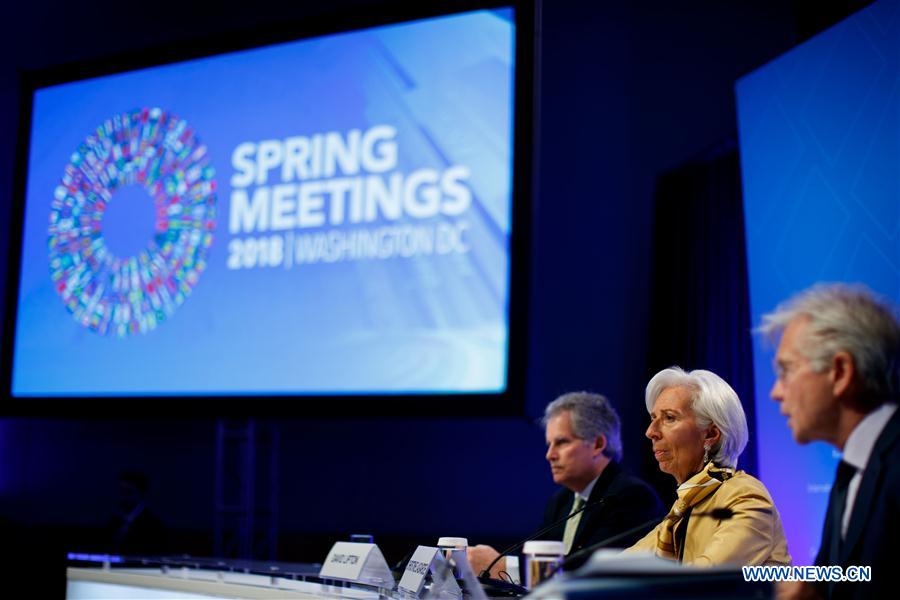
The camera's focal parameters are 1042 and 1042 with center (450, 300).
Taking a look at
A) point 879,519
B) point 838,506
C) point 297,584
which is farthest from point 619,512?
point 879,519

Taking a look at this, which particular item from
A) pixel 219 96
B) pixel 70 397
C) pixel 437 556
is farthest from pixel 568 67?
pixel 437 556

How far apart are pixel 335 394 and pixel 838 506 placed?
4222mm

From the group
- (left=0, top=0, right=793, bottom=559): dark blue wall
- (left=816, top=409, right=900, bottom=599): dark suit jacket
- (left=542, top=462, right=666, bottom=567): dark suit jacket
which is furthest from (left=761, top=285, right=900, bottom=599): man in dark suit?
(left=0, top=0, right=793, bottom=559): dark blue wall

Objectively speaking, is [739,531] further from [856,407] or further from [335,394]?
[335,394]

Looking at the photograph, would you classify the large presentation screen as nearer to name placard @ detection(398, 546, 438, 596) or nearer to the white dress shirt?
name placard @ detection(398, 546, 438, 596)

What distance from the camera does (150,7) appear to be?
25.3ft

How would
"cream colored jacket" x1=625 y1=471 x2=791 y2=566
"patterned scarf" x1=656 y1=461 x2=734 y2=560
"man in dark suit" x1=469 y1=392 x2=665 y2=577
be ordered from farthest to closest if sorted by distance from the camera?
1. "man in dark suit" x1=469 y1=392 x2=665 y2=577
2. "patterned scarf" x1=656 y1=461 x2=734 y2=560
3. "cream colored jacket" x1=625 y1=471 x2=791 y2=566

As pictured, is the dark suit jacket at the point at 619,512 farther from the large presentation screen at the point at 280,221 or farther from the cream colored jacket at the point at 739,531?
the large presentation screen at the point at 280,221

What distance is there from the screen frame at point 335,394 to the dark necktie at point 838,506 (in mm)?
3495

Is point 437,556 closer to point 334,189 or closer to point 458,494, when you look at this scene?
point 334,189

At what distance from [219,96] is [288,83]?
474mm

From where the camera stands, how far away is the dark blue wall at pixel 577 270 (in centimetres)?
620

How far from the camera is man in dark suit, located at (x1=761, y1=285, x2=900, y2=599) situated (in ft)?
4.74

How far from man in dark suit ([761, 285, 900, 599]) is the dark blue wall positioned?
4.44 meters
